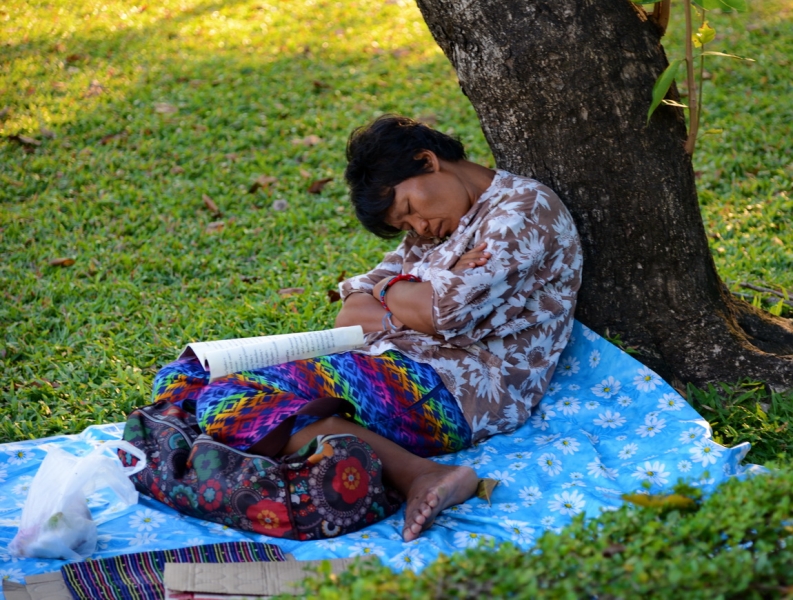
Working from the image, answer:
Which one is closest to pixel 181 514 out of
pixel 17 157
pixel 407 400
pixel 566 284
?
pixel 407 400

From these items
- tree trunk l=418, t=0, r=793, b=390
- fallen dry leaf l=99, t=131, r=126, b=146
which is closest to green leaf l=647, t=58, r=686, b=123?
tree trunk l=418, t=0, r=793, b=390

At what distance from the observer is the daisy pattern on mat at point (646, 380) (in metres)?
2.97

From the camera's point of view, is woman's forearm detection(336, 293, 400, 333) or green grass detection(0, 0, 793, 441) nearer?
woman's forearm detection(336, 293, 400, 333)

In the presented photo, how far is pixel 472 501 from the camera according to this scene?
261 cm

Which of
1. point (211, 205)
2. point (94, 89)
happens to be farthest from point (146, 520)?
point (94, 89)

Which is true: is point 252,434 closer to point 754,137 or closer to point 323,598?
point 323,598

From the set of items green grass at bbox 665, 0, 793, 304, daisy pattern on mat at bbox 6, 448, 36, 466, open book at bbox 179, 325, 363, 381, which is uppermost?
open book at bbox 179, 325, 363, 381

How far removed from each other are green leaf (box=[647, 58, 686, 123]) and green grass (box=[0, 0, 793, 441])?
1.57 meters

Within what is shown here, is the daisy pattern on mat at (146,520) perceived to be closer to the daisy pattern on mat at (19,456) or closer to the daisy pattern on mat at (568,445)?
the daisy pattern on mat at (19,456)

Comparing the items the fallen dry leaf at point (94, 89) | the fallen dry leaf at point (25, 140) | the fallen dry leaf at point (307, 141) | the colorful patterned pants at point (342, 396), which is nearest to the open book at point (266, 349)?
the colorful patterned pants at point (342, 396)

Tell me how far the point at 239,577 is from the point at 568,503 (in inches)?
39.6

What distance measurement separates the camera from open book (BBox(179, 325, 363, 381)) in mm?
2773

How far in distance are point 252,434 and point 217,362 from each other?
355mm

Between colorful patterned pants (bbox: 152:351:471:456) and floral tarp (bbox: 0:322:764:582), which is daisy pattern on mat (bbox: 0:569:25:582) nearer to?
floral tarp (bbox: 0:322:764:582)
